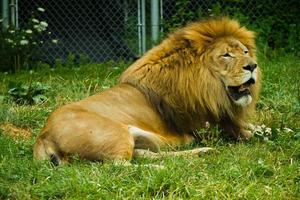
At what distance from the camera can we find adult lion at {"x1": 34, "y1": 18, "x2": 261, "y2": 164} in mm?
4984

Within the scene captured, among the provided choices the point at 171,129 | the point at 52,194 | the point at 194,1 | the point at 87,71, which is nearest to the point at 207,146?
the point at 171,129

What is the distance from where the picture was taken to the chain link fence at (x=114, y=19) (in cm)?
973

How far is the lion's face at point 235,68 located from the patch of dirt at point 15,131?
65.2 inches

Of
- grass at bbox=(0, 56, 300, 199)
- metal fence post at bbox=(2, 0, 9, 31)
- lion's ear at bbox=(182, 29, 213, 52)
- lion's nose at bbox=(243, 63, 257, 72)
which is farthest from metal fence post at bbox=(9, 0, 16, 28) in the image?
lion's nose at bbox=(243, 63, 257, 72)

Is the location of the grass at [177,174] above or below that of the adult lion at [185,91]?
below

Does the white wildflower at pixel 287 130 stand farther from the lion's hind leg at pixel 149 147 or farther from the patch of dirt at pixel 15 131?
the patch of dirt at pixel 15 131

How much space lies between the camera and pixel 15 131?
19.4ft

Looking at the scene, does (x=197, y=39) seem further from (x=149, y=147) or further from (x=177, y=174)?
(x=177, y=174)

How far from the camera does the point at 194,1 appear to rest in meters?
10.2

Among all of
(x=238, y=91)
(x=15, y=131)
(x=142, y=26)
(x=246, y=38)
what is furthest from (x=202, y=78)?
(x=142, y=26)

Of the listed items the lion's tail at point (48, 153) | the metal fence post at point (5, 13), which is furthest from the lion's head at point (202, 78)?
the metal fence post at point (5, 13)

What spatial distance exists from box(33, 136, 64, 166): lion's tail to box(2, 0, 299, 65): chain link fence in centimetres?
496

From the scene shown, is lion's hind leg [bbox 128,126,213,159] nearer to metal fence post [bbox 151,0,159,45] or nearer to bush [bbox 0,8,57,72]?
bush [bbox 0,8,57,72]

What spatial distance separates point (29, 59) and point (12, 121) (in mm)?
3296
